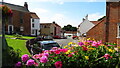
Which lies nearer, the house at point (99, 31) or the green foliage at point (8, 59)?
the green foliage at point (8, 59)

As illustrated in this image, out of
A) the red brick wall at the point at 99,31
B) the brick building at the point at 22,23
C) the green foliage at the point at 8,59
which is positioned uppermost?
the brick building at the point at 22,23

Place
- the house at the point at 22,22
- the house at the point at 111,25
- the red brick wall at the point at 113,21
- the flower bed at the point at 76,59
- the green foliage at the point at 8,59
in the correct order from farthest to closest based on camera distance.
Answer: the house at the point at 22,22, the red brick wall at the point at 113,21, the house at the point at 111,25, the green foliage at the point at 8,59, the flower bed at the point at 76,59

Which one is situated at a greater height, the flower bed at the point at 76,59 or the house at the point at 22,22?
the house at the point at 22,22

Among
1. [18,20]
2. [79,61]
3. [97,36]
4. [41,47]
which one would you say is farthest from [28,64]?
[18,20]

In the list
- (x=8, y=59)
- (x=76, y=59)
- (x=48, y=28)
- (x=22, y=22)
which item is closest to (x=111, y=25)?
(x=48, y=28)

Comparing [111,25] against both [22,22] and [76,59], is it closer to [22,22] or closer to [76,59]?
[76,59]

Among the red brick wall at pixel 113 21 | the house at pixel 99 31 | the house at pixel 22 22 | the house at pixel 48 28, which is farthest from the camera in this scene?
the house at pixel 22 22

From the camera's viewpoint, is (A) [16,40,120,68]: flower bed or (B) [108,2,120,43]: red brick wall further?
(B) [108,2,120,43]: red brick wall

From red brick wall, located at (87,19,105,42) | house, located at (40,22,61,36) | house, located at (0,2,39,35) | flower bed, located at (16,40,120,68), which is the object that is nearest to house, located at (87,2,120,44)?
red brick wall, located at (87,19,105,42)

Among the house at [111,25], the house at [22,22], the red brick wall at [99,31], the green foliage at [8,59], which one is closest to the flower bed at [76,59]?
the green foliage at [8,59]

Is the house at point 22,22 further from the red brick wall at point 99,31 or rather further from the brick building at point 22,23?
the red brick wall at point 99,31

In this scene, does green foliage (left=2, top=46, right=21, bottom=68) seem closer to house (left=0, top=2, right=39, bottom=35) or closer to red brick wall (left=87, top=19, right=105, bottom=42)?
red brick wall (left=87, top=19, right=105, bottom=42)

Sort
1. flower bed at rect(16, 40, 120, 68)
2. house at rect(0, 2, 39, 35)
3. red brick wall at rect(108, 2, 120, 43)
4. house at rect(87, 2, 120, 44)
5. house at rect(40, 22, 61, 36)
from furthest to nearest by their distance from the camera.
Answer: house at rect(0, 2, 39, 35) → house at rect(40, 22, 61, 36) → red brick wall at rect(108, 2, 120, 43) → house at rect(87, 2, 120, 44) → flower bed at rect(16, 40, 120, 68)

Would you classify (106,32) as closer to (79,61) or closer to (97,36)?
(97,36)
